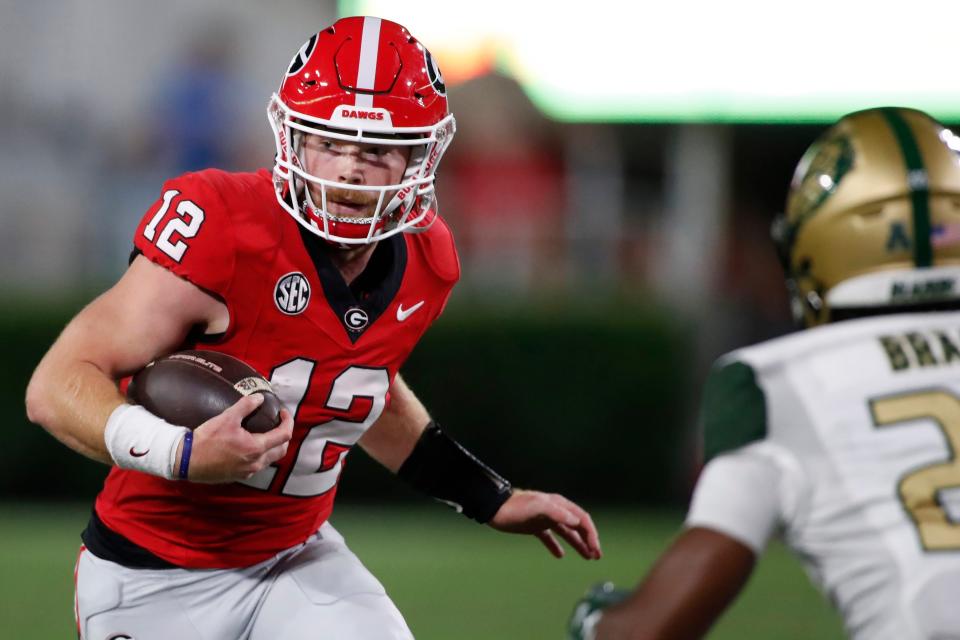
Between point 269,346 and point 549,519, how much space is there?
784mm

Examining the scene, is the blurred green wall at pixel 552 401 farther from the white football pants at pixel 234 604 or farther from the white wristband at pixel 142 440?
the white wristband at pixel 142 440

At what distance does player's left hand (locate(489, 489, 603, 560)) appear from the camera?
10.8ft

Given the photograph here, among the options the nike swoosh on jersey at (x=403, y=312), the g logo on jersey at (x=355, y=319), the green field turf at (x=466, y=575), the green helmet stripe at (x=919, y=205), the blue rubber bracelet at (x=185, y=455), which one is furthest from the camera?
the green field turf at (x=466, y=575)

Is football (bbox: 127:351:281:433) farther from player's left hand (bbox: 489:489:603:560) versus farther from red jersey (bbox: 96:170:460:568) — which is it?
player's left hand (bbox: 489:489:603:560)

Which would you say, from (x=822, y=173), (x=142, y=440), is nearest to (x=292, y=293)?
(x=142, y=440)

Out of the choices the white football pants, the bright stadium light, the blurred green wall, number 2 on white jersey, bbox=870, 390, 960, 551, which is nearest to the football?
the white football pants

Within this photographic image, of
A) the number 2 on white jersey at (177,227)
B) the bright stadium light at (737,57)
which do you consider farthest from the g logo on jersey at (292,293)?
the bright stadium light at (737,57)

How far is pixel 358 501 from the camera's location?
8641mm

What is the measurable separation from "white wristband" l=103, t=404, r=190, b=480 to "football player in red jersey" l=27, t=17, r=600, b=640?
0.17 m

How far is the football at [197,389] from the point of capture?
8.77 feet

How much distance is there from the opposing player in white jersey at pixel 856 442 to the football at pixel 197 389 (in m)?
0.78

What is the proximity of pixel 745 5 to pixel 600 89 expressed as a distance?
105 centimetres

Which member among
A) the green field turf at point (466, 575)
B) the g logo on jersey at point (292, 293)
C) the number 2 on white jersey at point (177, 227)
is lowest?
the green field turf at point (466, 575)

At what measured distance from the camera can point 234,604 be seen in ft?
10.1
